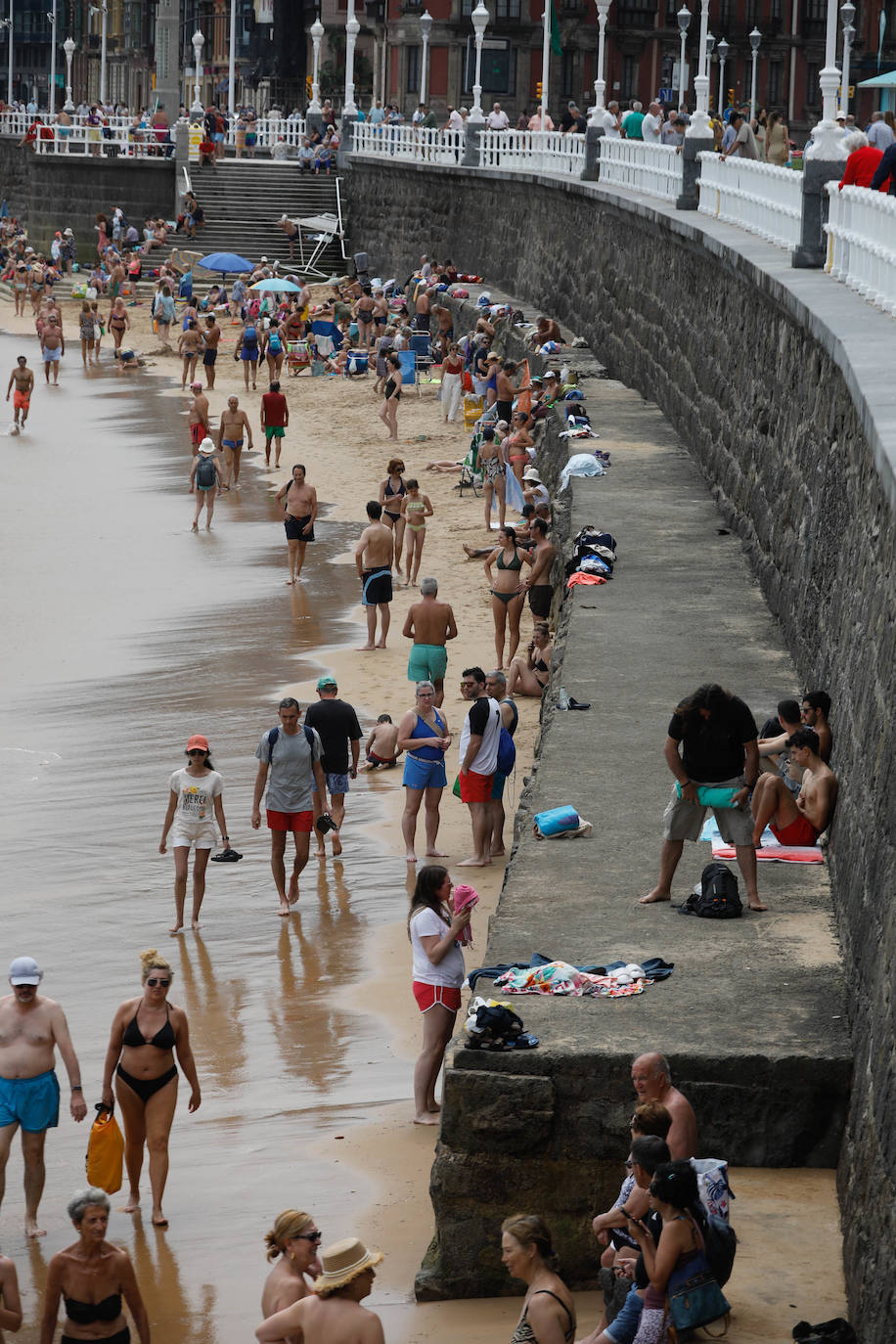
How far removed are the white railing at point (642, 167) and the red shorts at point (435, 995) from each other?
14.0 m

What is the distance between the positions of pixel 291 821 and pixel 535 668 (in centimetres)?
442

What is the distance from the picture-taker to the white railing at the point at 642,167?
2259 centimetres

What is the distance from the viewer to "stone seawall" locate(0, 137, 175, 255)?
50406 mm

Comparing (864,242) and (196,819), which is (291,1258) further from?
(864,242)

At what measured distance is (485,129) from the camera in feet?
127

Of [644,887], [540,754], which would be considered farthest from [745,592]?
[644,887]

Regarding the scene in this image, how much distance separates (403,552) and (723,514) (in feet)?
17.8

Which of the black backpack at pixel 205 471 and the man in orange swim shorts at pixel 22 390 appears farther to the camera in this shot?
the man in orange swim shorts at pixel 22 390

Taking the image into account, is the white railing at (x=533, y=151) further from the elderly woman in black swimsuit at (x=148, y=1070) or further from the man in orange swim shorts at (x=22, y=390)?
the elderly woman in black swimsuit at (x=148, y=1070)

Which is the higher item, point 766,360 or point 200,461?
point 766,360

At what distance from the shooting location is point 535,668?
16.3 meters

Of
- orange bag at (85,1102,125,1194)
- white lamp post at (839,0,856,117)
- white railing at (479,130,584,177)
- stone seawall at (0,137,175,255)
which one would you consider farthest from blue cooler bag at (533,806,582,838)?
stone seawall at (0,137,175,255)

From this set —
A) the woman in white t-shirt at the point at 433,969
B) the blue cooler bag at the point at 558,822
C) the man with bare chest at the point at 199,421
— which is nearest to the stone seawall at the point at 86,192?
the man with bare chest at the point at 199,421

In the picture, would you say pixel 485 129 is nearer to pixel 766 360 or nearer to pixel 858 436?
pixel 766 360
